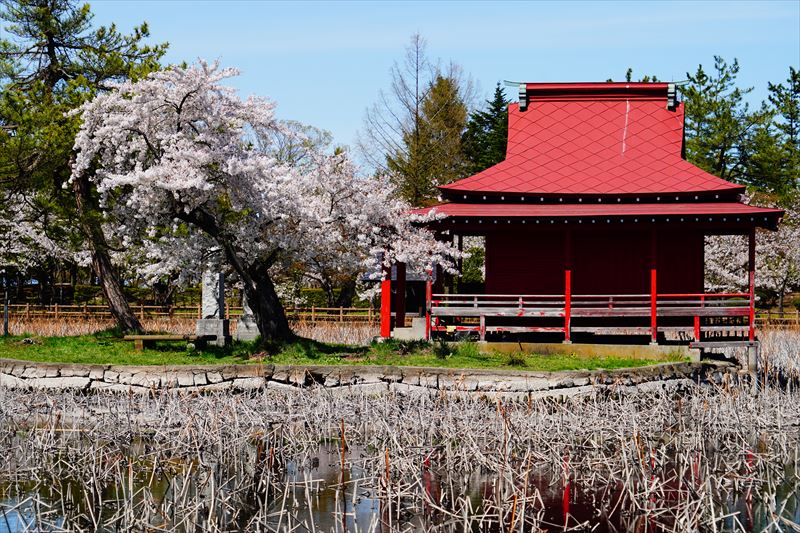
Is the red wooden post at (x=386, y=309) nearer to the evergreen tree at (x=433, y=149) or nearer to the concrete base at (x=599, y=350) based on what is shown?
the concrete base at (x=599, y=350)

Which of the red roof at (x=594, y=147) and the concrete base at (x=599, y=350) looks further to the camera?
the red roof at (x=594, y=147)

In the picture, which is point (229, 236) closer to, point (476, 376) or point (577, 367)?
point (476, 376)

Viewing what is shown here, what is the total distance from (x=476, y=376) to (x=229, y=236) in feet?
21.6

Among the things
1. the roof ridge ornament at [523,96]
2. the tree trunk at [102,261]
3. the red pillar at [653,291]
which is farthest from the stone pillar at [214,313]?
the roof ridge ornament at [523,96]

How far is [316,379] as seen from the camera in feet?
59.6

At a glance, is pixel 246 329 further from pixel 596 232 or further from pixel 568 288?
pixel 596 232

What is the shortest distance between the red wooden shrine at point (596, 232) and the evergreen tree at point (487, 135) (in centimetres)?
2401

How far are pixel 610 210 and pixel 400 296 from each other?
580 centimetres

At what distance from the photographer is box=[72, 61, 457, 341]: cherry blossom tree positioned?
19625mm

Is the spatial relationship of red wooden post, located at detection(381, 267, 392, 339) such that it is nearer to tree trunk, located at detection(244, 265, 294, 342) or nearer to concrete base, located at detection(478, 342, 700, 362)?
concrete base, located at detection(478, 342, 700, 362)

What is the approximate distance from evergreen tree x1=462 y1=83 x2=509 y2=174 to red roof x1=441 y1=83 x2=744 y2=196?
22.1m

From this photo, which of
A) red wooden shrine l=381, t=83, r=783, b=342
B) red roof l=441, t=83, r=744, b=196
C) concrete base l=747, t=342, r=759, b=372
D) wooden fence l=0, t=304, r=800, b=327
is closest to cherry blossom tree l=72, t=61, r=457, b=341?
red wooden shrine l=381, t=83, r=783, b=342

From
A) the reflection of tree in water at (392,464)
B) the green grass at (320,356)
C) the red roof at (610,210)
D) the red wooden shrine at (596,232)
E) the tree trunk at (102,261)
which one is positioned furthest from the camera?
the tree trunk at (102,261)

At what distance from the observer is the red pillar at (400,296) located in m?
24.4
